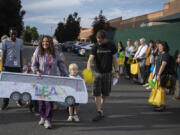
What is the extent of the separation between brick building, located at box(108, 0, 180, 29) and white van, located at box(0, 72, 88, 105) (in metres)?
14.7

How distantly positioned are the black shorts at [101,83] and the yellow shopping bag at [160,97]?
62.0 inches

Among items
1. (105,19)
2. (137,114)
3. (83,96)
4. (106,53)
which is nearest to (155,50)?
(137,114)

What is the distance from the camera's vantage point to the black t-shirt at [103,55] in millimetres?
5344

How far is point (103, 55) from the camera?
5367 mm

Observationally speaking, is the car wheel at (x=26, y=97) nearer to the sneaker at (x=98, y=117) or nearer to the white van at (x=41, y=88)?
the white van at (x=41, y=88)

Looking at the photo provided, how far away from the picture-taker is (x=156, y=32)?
41.8ft

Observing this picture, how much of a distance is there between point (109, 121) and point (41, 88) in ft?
5.72

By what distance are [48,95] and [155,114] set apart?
9.48 feet

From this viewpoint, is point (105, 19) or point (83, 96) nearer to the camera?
point (83, 96)

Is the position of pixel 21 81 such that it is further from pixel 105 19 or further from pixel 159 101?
pixel 105 19

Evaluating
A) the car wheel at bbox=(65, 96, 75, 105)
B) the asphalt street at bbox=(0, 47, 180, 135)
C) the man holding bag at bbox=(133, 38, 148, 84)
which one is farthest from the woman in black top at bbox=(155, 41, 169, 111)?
the man holding bag at bbox=(133, 38, 148, 84)

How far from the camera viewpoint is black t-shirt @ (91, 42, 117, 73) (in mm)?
5344

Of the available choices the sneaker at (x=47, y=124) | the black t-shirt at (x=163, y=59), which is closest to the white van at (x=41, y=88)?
the sneaker at (x=47, y=124)

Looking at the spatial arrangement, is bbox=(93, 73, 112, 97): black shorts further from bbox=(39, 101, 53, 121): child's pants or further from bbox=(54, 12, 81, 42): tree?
bbox=(54, 12, 81, 42): tree
